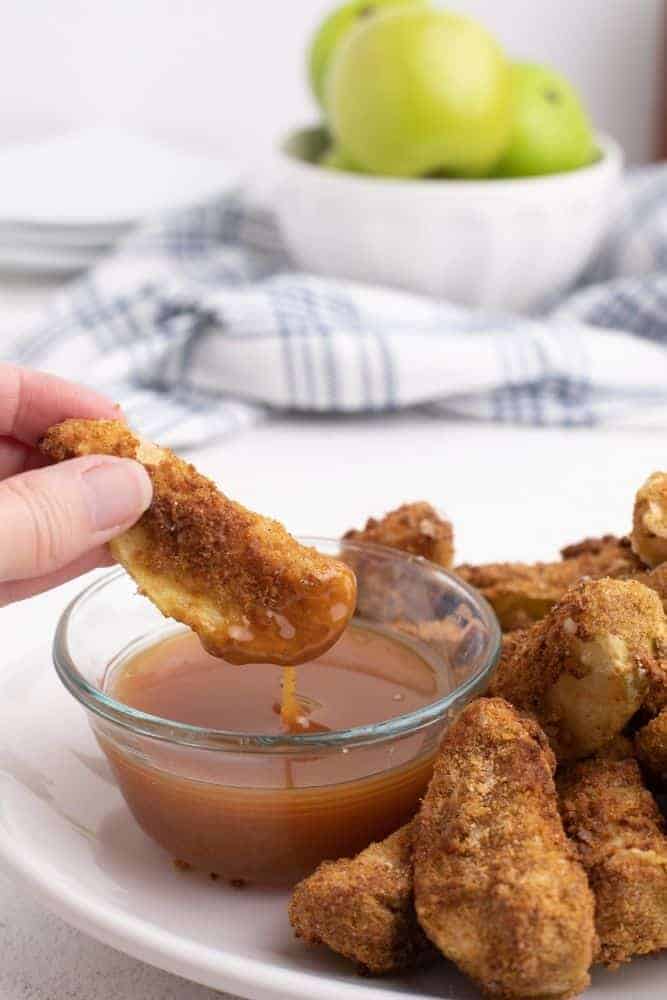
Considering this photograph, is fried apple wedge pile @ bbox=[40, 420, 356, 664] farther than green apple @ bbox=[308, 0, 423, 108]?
No

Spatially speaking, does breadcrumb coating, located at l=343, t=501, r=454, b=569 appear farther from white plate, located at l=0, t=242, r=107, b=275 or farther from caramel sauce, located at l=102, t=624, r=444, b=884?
white plate, located at l=0, t=242, r=107, b=275

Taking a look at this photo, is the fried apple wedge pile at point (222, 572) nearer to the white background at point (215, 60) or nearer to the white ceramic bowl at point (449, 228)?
the white ceramic bowl at point (449, 228)

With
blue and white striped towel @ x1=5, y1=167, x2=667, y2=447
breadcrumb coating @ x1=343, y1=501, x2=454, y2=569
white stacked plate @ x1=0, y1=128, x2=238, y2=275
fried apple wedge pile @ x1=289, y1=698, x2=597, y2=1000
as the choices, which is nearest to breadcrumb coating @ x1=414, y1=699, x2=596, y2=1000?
fried apple wedge pile @ x1=289, y1=698, x2=597, y2=1000

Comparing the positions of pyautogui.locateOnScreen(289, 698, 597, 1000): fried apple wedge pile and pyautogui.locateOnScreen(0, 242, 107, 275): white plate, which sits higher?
pyautogui.locateOnScreen(289, 698, 597, 1000): fried apple wedge pile

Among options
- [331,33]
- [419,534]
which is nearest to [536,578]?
[419,534]

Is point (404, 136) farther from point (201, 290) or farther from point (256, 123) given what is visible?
point (256, 123)

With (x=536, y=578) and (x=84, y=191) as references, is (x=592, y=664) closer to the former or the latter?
(x=536, y=578)
